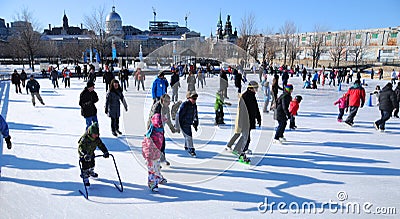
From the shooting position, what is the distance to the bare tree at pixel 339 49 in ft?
154

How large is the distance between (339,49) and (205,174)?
167 ft

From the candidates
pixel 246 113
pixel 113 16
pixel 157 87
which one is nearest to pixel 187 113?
pixel 246 113

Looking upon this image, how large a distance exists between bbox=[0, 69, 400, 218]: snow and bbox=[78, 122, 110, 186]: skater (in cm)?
28

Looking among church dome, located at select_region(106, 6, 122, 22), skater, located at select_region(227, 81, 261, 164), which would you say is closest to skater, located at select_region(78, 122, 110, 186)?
skater, located at select_region(227, 81, 261, 164)

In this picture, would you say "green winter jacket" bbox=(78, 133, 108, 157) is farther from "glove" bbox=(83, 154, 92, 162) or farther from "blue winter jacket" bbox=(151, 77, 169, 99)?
"blue winter jacket" bbox=(151, 77, 169, 99)

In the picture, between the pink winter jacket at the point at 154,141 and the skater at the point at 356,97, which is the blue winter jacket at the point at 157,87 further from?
the skater at the point at 356,97

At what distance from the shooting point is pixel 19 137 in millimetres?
6363

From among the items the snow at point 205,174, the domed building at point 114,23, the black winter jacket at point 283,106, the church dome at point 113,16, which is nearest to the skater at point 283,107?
Result: the black winter jacket at point 283,106

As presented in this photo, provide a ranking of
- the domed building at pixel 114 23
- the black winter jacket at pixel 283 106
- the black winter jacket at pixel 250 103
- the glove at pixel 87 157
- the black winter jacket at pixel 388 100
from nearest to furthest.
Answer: the glove at pixel 87 157 < the black winter jacket at pixel 250 103 < the black winter jacket at pixel 283 106 < the black winter jacket at pixel 388 100 < the domed building at pixel 114 23

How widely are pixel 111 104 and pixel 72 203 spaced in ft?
9.78

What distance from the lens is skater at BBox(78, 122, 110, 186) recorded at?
12.2 feet

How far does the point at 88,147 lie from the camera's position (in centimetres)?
379

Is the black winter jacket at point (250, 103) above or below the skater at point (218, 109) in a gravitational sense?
above

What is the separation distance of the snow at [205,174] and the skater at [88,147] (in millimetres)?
280
